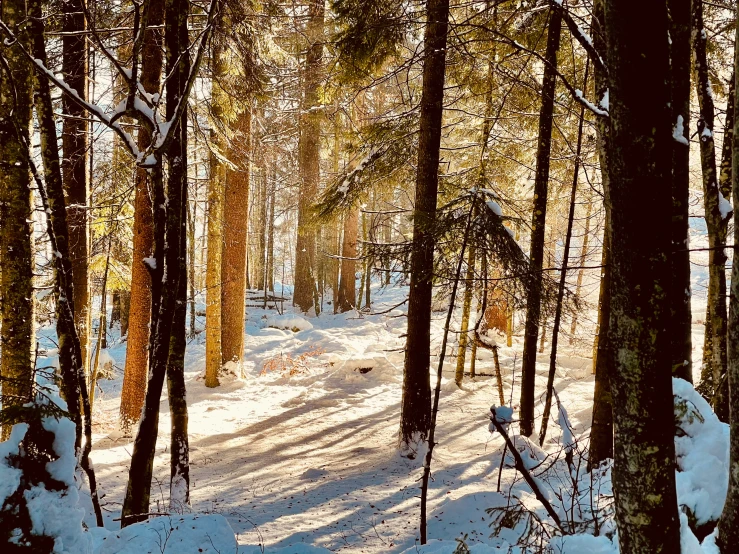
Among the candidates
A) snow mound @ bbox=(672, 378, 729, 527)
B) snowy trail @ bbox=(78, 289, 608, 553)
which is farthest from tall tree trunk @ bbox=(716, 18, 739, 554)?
snowy trail @ bbox=(78, 289, 608, 553)

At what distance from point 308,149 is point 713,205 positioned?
13.9 m

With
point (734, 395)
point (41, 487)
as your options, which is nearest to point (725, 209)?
point (734, 395)

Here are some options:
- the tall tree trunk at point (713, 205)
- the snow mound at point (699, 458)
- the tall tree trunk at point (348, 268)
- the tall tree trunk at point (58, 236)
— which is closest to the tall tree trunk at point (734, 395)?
the snow mound at point (699, 458)

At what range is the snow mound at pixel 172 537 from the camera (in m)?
3.13

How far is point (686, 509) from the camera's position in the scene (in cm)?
272

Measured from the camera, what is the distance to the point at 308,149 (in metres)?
17.6

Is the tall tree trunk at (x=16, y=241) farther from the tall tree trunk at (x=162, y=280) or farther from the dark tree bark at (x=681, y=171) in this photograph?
the dark tree bark at (x=681, y=171)

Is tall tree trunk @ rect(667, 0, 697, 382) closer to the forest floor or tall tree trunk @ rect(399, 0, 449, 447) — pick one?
the forest floor

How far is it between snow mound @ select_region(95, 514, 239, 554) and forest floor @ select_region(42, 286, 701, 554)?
40cm

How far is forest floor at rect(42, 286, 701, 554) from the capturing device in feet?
17.9

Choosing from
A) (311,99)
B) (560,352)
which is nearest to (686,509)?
(311,99)

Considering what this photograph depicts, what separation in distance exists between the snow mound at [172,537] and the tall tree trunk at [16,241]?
2.41 metres

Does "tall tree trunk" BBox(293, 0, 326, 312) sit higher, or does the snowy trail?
"tall tree trunk" BBox(293, 0, 326, 312)

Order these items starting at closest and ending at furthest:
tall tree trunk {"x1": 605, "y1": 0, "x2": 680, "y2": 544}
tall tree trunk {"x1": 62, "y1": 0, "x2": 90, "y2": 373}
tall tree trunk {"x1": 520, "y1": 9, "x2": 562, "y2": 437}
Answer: tall tree trunk {"x1": 605, "y1": 0, "x2": 680, "y2": 544} → tall tree trunk {"x1": 62, "y1": 0, "x2": 90, "y2": 373} → tall tree trunk {"x1": 520, "y1": 9, "x2": 562, "y2": 437}
